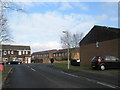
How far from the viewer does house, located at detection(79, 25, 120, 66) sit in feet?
87.5

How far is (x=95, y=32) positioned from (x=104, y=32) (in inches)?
109

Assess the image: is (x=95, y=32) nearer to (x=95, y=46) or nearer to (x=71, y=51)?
(x=95, y=46)

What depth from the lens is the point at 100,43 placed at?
30.2 m

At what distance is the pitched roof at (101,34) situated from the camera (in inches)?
1069

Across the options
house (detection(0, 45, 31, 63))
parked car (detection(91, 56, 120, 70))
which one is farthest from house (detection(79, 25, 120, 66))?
house (detection(0, 45, 31, 63))

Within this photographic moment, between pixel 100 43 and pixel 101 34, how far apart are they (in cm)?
128

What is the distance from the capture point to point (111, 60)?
23.3 m

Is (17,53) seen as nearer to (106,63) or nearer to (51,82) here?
(106,63)

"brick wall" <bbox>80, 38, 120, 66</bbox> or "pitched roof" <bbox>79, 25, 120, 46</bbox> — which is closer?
"brick wall" <bbox>80, 38, 120, 66</bbox>

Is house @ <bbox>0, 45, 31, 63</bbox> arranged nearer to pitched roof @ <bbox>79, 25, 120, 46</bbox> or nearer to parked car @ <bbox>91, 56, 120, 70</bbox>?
pitched roof @ <bbox>79, 25, 120, 46</bbox>

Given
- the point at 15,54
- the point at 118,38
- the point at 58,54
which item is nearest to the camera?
the point at 118,38

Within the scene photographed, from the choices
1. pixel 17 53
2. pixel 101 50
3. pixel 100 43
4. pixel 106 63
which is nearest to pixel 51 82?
pixel 106 63

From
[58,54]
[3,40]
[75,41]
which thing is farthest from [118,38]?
[58,54]

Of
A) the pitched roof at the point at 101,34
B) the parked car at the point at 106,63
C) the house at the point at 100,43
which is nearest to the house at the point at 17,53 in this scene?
the house at the point at 100,43
